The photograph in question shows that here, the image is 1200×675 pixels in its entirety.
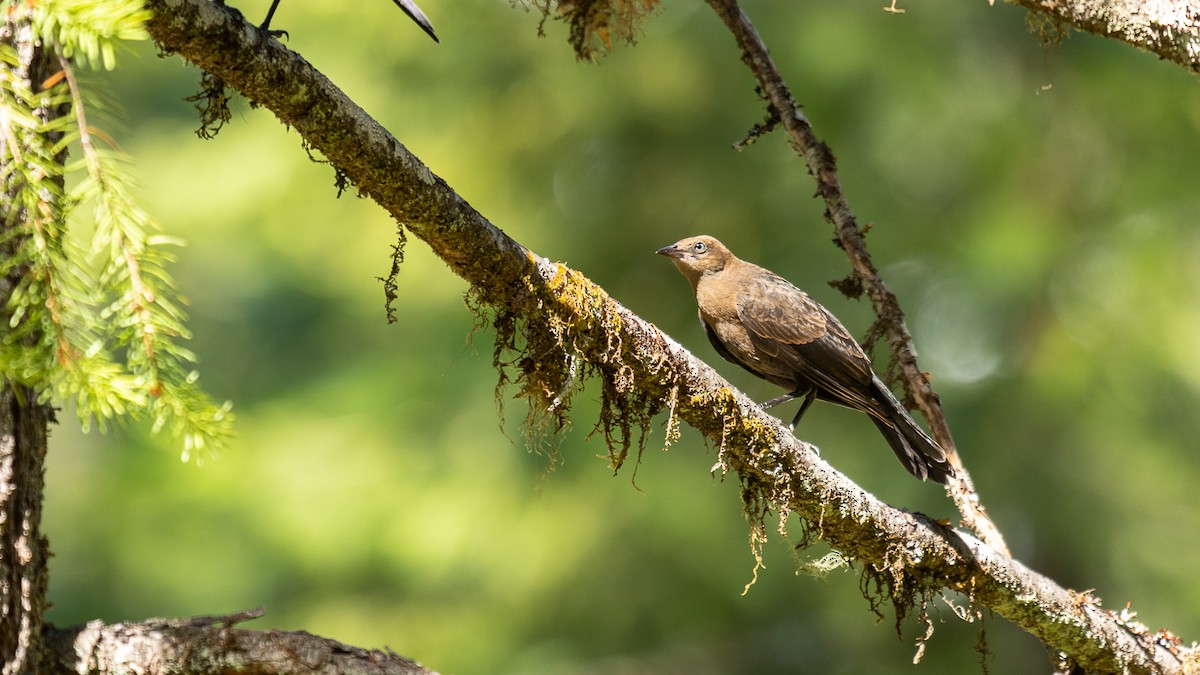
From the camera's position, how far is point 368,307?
9477mm

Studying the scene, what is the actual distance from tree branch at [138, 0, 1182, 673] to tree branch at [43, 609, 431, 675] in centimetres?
92

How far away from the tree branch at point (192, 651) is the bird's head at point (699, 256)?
294 cm

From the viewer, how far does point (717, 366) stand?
8.27 m

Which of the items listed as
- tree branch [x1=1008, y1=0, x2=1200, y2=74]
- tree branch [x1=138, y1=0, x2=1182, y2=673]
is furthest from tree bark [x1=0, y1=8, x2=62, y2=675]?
tree branch [x1=1008, y1=0, x2=1200, y2=74]

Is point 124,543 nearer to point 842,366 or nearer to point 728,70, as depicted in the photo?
point 728,70

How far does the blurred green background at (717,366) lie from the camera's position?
8188mm

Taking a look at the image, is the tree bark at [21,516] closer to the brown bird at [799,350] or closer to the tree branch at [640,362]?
the tree branch at [640,362]

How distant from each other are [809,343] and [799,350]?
0.05 metres

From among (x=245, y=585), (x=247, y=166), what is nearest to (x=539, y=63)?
(x=247, y=166)

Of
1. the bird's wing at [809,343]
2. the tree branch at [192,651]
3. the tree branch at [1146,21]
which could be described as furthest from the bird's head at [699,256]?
the tree branch at [192,651]

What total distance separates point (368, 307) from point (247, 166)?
1993mm

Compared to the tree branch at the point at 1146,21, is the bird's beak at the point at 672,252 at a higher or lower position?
higher

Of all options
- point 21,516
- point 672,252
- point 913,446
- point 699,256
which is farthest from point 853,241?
point 21,516

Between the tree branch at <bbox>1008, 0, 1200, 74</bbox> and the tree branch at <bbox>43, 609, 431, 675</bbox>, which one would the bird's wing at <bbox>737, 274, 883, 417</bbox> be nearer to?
the tree branch at <bbox>1008, 0, 1200, 74</bbox>
